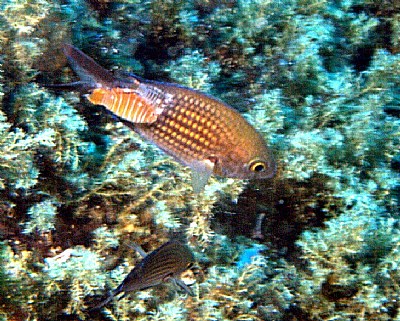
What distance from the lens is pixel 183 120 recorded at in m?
2.10

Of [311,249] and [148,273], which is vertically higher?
[148,273]

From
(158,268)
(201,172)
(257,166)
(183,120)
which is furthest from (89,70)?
(158,268)

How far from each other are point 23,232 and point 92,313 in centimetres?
68

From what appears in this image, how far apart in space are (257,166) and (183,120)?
1.44 ft

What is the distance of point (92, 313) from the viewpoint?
2639mm

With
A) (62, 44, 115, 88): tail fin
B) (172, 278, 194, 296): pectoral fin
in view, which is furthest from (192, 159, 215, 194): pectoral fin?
(172, 278, 194, 296): pectoral fin

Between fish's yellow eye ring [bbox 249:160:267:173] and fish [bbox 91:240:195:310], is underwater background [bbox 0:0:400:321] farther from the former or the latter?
fish's yellow eye ring [bbox 249:160:267:173]

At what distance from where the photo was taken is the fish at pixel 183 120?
81.7 inches

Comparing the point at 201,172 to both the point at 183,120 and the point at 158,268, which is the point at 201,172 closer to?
the point at 183,120

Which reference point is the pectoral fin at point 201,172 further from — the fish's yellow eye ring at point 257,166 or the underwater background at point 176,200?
the underwater background at point 176,200

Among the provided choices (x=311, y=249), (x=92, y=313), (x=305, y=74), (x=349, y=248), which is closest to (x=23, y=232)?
(x=92, y=313)

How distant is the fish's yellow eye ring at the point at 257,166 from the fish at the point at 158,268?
63cm

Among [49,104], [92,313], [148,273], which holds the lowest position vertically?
[92,313]

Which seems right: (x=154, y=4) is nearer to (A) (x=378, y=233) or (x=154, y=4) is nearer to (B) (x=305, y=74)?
(B) (x=305, y=74)
